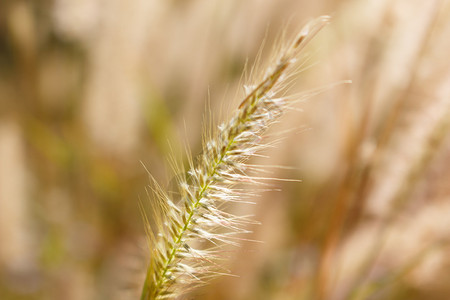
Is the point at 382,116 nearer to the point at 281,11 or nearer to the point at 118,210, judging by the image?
the point at 281,11

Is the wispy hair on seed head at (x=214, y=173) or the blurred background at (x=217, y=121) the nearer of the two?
the wispy hair on seed head at (x=214, y=173)

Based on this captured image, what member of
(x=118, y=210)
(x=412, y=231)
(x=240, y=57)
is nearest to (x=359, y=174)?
(x=412, y=231)

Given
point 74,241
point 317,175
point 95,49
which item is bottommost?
point 74,241

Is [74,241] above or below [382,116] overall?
below

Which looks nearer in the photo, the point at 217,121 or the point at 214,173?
the point at 214,173

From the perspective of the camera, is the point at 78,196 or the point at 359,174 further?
the point at 78,196

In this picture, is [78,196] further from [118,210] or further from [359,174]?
[359,174]

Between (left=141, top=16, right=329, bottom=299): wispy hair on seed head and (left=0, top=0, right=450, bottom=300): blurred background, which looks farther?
(left=0, top=0, right=450, bottom=300): blurred background
